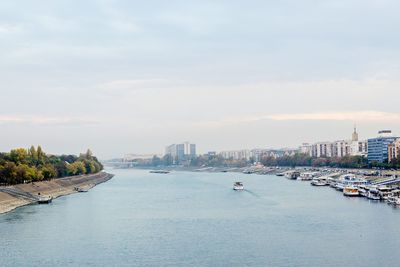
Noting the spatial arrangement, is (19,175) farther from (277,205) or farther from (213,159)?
(213,159)

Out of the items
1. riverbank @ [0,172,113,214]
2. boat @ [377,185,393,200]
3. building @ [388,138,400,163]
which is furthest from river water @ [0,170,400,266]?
building @ [388,138,400,163]

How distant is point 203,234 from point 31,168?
16.0m

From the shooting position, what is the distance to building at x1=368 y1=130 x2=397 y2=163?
164 ft

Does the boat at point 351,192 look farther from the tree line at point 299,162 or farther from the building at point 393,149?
the building at point 393,149

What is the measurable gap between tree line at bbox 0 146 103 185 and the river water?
462 centimetres

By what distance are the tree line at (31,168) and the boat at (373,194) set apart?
1418 centimetres

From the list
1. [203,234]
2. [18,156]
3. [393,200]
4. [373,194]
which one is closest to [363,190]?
[373,194]

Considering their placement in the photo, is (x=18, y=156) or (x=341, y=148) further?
(x=341, y=148)

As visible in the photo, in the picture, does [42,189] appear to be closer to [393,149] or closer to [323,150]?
[393,149]

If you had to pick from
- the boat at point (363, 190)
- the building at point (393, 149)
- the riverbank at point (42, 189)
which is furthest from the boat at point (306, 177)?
the boat at point (363, 190)

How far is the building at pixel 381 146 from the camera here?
164 ft

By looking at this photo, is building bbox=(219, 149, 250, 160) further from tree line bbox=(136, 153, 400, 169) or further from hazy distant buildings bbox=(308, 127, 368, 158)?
hazy distant buildings bbox=(308, 127, 368, 158)

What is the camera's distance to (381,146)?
51094mm

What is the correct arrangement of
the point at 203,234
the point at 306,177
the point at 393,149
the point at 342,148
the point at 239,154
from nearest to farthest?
the point at 203,234, the point at 306,177, the point at 393,149, the point at 342,148, the point at 239,154
